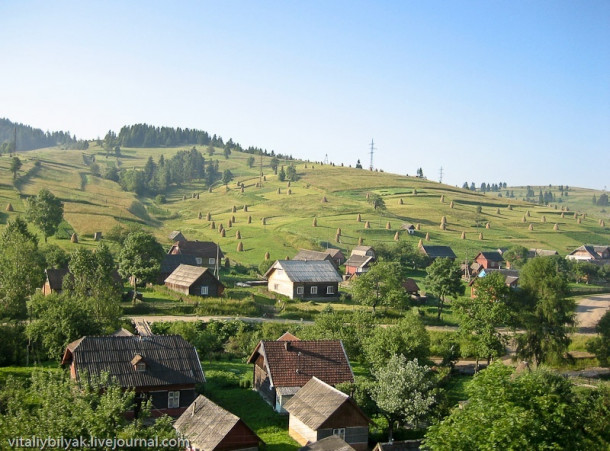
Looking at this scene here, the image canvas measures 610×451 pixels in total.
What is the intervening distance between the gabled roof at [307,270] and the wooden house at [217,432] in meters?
36.1

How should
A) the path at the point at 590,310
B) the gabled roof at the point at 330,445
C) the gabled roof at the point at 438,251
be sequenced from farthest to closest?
the gabled roof at the point at 438,251, the path at the point at 590,310, the gabled roof at the point at 330,445

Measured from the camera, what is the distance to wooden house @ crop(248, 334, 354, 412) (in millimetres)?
31969

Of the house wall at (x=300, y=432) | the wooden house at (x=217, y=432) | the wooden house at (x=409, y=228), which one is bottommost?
the house wall at (x=300, y=432)

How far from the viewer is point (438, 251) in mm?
86125

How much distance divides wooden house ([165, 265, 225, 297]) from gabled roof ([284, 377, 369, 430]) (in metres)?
28.2

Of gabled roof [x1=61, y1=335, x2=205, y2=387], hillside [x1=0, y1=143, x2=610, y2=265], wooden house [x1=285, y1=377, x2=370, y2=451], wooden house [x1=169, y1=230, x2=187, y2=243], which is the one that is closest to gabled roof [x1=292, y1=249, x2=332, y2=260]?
hillside [x1=0, y1=143, x2=610, y2=265]

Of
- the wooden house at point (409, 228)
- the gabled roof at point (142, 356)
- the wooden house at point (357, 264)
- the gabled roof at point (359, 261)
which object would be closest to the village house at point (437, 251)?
the wooden house at point (409, 228)

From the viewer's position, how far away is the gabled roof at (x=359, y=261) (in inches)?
2985

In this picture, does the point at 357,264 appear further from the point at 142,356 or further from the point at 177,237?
the point at 142,356

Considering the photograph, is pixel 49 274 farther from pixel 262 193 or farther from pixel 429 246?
pixel 262 193

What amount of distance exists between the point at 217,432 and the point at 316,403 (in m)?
5.67

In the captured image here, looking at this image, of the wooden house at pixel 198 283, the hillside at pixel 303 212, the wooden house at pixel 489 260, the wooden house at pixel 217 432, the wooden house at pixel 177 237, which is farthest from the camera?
the hillside at pixel 303 212

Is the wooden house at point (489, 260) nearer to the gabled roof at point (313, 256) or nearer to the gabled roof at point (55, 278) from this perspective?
the gabled roof at point (313, 256)

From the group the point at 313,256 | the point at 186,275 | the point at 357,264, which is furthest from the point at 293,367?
the point at 357,264
